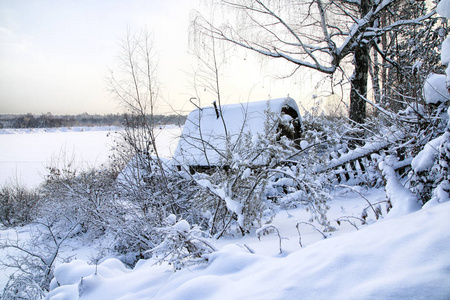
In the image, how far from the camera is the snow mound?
1020 mm

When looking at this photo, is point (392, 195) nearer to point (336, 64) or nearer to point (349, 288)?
point (349, 288)

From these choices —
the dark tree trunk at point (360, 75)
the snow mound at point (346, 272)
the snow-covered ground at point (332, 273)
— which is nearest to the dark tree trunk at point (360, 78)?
the dark tree trunk at point (360, 75)

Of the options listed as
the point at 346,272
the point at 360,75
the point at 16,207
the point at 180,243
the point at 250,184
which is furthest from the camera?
the point at 16,207

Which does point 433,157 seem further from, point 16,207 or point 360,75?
point 16,207

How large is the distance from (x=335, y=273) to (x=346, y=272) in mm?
49

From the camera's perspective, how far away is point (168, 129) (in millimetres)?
5805

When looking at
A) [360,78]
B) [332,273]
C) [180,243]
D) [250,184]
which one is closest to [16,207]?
[250,184]

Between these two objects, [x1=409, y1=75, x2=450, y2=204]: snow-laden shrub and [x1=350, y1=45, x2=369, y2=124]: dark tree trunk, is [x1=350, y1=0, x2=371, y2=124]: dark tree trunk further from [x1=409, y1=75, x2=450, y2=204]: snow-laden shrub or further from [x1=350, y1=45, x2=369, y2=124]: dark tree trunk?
[x1=409, y1=75, x2=450, y2=204]: snow-laden shrub

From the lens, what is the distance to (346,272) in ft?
4.00

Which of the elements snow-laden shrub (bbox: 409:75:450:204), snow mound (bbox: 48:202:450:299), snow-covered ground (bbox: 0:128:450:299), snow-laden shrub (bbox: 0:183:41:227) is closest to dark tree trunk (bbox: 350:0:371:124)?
snow-laden shrub (bbox: 409:75:450:204)

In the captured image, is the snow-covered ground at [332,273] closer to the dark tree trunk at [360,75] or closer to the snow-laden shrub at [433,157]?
the snow-laden shrub at [433,157]

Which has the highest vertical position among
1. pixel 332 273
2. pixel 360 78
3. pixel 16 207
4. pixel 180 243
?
pixel 360 78

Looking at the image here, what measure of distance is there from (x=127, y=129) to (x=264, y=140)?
3.93 meters

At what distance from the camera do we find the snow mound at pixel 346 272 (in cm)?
102
